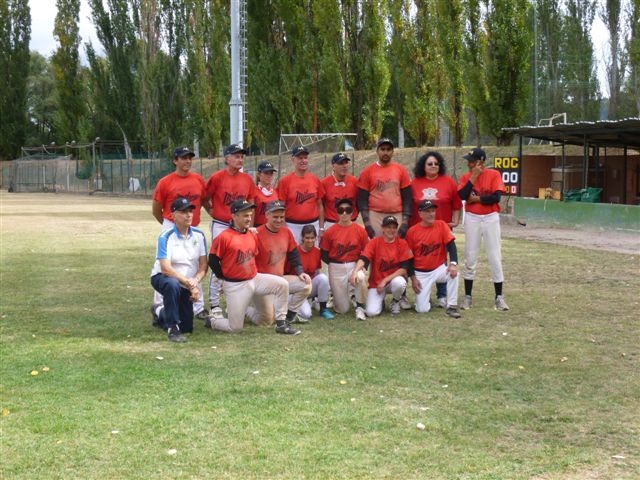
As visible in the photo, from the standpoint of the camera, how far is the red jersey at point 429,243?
916 cm

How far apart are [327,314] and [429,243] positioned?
4.63ft

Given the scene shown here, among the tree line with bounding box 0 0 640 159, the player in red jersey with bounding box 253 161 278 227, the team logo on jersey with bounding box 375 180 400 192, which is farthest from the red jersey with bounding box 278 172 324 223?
the tree line with bounding box 0 0 640 159

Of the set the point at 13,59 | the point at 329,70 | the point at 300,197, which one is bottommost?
the point at 300,197

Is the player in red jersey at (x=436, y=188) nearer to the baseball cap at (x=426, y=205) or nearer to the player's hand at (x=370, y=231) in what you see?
the baseball cap at (x=426, y=205)

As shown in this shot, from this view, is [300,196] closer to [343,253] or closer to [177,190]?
[343,253]

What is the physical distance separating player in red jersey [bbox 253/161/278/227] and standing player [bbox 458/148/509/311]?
2.15m

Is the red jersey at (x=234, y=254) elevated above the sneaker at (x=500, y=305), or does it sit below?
above

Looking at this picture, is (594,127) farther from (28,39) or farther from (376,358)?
(28,39)

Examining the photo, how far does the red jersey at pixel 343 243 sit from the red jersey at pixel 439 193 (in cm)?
82

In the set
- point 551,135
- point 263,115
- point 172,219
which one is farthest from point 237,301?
point 263,115

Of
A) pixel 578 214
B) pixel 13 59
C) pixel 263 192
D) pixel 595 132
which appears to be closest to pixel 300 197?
pixel 263 192

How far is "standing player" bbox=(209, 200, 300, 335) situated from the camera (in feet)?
26.4

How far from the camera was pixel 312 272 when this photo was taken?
9.14 m

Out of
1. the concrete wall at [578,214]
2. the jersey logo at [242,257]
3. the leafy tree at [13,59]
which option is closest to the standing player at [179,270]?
the jersey logo at [242,257]
